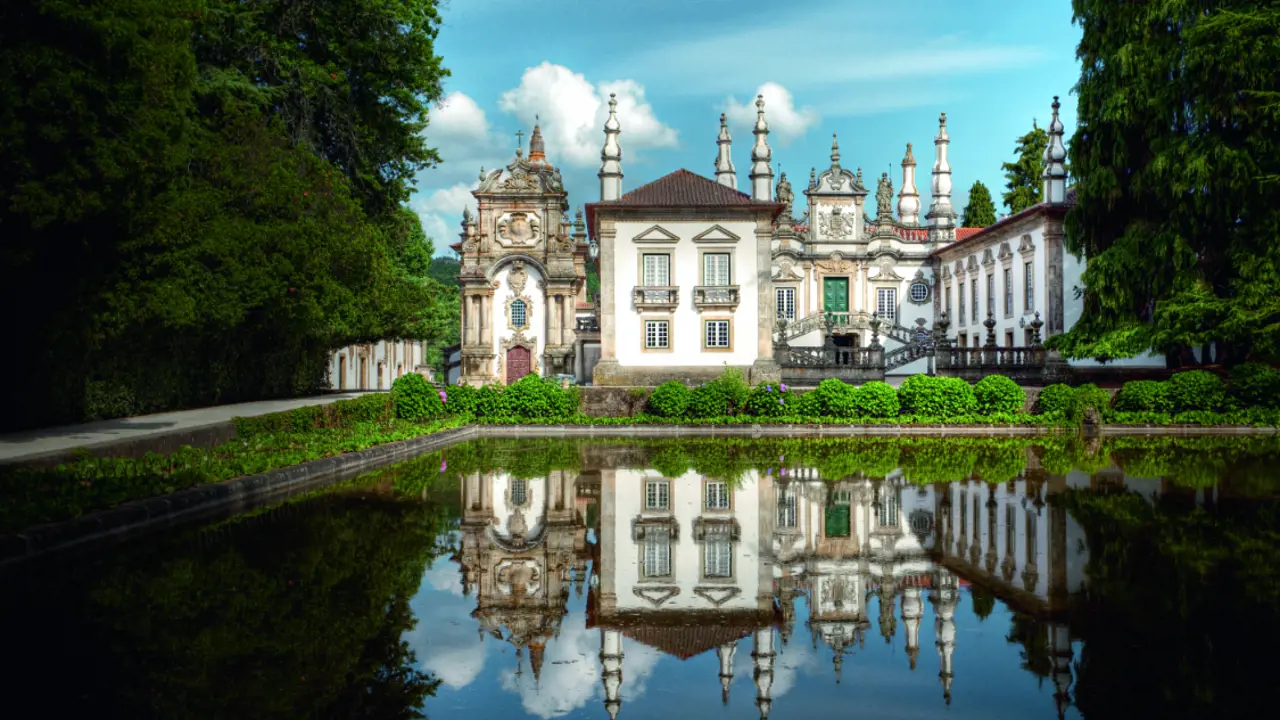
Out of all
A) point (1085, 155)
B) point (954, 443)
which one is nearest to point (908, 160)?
point (1085, 155)

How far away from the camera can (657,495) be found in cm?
1105

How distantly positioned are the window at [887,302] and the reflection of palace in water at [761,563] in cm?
3503

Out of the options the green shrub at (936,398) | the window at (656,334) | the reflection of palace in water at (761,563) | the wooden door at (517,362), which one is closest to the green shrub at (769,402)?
the green shrub at (936,398)

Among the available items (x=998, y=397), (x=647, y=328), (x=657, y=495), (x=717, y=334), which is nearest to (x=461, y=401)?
(x=647, y=328)

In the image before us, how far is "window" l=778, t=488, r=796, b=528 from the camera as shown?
9.04m

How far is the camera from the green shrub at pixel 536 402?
900 inches

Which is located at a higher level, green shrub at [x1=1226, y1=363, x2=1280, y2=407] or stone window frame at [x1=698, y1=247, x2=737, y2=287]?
stone window frame at [x1=698, y1=247, x2=737, y2=287]

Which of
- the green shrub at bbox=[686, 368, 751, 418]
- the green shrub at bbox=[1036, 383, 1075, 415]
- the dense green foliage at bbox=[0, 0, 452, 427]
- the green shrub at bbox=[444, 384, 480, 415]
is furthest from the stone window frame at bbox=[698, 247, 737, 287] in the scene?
the green shrub at bbox=[1036, 383, 1075, 415]

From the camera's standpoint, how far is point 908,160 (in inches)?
1902

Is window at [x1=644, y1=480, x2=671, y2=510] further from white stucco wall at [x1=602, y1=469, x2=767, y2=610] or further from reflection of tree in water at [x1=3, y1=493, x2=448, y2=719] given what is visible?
reflection of tree in water at [x1=3, y1=493, x2=448, y2=719]

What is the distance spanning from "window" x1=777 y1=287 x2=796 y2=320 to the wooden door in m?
13.3

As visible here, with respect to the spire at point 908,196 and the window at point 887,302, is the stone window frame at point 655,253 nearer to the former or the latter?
the window at point 887,302

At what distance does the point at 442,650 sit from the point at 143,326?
1251 cm

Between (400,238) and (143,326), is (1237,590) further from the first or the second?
(400,238)
